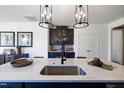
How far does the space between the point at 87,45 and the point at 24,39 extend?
3036mm

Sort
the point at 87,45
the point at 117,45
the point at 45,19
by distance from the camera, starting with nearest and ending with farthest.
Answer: the point at 45,19
the point at 117,45
the point at 87,45

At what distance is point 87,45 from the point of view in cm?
678

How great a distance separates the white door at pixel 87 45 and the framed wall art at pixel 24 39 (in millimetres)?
2352

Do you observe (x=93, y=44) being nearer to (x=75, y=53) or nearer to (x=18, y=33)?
(x=75, y=53)

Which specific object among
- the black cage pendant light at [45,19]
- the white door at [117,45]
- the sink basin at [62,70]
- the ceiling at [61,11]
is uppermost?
the ceiling at [61,11]

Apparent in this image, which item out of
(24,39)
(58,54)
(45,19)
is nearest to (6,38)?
(24,39)

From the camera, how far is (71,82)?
150 centimetres

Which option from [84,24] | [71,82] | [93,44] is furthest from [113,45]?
[71,82]

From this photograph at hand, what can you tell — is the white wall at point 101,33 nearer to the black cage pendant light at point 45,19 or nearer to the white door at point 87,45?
the white door at point 87,45

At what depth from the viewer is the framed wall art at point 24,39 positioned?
6492mm

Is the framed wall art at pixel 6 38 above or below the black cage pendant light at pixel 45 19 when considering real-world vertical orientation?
below

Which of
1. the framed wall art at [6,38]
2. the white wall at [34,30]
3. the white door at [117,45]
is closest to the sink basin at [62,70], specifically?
the white door at [117,45]

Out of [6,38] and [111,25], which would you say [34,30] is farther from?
[111,25]

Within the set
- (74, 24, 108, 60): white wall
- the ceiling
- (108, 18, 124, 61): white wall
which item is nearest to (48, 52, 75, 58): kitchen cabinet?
(74, 24, 108, 60): white wall
